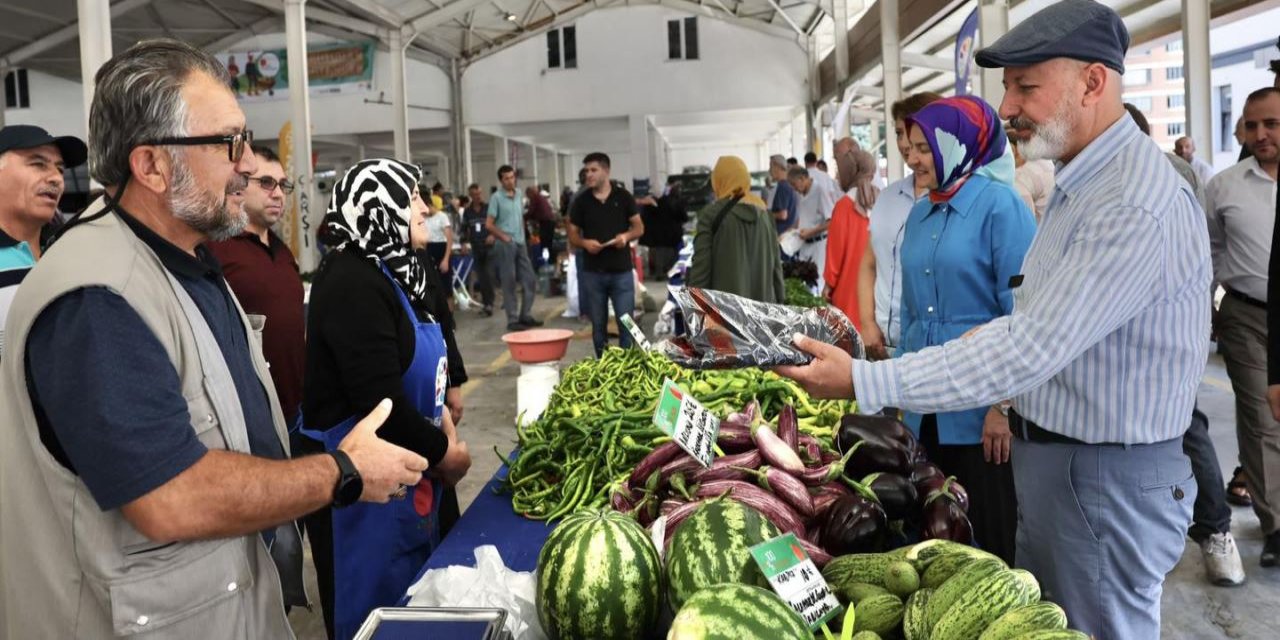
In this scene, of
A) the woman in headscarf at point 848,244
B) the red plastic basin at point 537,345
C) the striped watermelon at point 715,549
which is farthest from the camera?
the woman in headscarf at point 848,244

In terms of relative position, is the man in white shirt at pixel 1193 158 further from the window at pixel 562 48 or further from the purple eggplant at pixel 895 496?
the window at pixel 562 48

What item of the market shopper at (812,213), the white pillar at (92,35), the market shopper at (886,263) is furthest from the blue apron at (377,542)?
the white pillar at (92,35)

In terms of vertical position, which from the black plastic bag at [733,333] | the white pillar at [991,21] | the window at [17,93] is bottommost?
the black plastic bag at [733,333]

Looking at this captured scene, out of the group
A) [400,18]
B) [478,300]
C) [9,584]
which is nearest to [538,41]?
[400,18]

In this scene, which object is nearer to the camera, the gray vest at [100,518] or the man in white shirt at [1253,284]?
the gray vest at [100,518]

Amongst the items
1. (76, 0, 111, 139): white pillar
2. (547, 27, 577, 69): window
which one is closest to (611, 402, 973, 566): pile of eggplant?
(76, 0, 111, 139): white pillar

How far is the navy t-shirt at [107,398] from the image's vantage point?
1.36 metres

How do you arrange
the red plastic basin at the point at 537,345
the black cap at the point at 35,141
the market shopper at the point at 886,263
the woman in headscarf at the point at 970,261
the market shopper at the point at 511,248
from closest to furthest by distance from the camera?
the woman in headscarf at the point at 970,261 → the black cap at the point at 35,141 → the market shopper at the point at 886,263 → the red plastic basin at the point at 537,345 → the market shopper at the point at 511,248

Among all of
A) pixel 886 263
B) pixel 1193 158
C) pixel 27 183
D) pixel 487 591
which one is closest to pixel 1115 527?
pixel 487 591

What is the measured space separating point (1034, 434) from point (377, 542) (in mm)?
1766

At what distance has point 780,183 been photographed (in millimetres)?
10961

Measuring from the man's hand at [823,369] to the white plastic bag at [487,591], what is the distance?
675 mm

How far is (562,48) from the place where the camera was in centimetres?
2320

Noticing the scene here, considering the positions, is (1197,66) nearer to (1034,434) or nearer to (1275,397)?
(1275,397)
